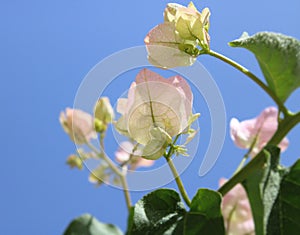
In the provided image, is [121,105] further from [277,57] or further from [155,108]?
[277,57]

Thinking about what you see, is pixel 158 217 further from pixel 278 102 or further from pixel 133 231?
pixel 278 102

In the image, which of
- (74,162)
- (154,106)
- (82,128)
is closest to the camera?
(154,106)

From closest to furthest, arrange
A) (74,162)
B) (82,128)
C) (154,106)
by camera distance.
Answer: (154,106) → (82,128) → (74,162)

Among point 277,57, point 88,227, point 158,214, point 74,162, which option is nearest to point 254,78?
point 277,57

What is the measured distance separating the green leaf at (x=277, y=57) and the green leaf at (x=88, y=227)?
0.24m

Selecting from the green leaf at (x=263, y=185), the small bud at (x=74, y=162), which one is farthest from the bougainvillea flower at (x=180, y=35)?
the small bud at (x=74, y=162)

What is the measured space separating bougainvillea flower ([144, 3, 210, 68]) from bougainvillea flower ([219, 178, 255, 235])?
0.24 m

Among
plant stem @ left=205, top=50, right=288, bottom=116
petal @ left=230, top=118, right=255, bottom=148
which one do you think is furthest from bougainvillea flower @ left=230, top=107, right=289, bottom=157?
plant stem @ left=205, top=50, right=288, bottom=116

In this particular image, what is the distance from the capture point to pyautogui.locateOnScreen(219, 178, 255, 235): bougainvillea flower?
585 mm

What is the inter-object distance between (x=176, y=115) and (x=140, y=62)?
5 centimetres

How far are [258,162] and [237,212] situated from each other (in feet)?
0.59

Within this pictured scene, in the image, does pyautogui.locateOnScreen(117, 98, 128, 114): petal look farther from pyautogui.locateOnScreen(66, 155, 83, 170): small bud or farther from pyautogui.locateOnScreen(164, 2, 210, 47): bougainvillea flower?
pyautogui.locateOnScreen(66, 155, 83, 170): small bud

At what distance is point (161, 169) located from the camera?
39 cm

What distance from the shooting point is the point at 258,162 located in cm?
44
